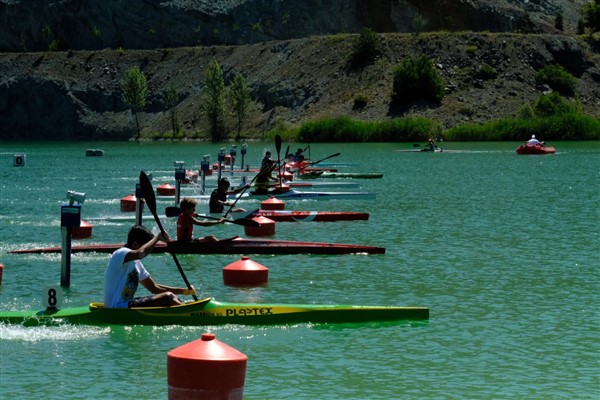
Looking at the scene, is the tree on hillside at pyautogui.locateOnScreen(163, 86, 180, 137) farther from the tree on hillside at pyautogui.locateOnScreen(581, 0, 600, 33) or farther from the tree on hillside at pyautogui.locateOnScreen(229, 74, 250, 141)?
the tree on hillside at pyautogui.locateOnScreen(581, 0, 600, 33)

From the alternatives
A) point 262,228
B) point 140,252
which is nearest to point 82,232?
point 262,228

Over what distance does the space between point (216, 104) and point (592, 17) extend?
2381 inches

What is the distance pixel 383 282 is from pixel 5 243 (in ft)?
41.8

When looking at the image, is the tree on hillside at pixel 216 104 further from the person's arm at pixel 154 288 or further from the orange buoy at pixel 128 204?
the person's arm at pixel 154 288

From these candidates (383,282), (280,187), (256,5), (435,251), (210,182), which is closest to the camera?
Result: (383,282)

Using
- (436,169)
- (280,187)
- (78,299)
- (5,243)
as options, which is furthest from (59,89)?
(78,299)

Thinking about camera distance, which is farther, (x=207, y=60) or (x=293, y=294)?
(x=207, y=60)

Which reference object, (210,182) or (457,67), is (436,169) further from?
(457,67)

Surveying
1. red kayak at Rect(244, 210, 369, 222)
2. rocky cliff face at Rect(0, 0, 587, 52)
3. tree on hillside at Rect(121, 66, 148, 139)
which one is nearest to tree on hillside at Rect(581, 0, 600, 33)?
rocky cliff face at Rect(0, 0, 587, 52)

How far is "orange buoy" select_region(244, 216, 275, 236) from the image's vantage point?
113 feet

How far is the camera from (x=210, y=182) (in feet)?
196

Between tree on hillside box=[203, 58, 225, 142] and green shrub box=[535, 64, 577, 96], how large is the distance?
39.0 meters

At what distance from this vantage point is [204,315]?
19.8 m

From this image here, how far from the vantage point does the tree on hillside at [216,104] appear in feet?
500
